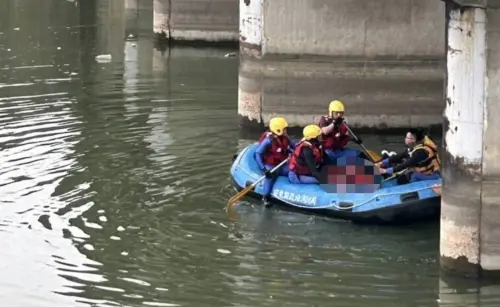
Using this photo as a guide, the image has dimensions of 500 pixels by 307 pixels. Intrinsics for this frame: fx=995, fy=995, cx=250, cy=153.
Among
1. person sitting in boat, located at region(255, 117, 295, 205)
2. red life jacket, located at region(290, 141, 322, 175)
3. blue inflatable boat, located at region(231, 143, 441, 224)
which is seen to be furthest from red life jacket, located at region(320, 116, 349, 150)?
blue inflatable boat, located at region(231, 143, 441, 224)

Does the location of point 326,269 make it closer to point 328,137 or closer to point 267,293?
point 267,293

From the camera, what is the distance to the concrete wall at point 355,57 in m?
18.2

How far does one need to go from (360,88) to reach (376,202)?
18.7 feet

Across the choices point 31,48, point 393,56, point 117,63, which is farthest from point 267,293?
point 31,48

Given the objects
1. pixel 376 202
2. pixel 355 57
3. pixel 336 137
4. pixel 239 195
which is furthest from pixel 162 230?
pixel 355 57

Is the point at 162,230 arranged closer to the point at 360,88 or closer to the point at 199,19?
the point at 360,88

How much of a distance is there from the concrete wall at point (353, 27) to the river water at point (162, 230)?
5.63ft

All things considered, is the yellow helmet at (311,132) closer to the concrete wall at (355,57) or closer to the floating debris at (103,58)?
the concrete wall at (355,57)

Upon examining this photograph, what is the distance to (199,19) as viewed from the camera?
30422 mm

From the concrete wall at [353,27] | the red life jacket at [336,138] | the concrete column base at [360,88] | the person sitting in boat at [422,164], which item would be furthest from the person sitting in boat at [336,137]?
the concrete wall at [353,27]

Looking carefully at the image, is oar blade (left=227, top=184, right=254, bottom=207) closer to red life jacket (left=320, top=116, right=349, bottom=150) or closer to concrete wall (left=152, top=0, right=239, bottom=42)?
red life jacket (left=320, top=116, right=349, bottom=150)

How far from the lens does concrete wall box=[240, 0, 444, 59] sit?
18.1 m

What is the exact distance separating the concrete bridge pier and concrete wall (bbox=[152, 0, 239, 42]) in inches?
770

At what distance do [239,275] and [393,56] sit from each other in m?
8.20
